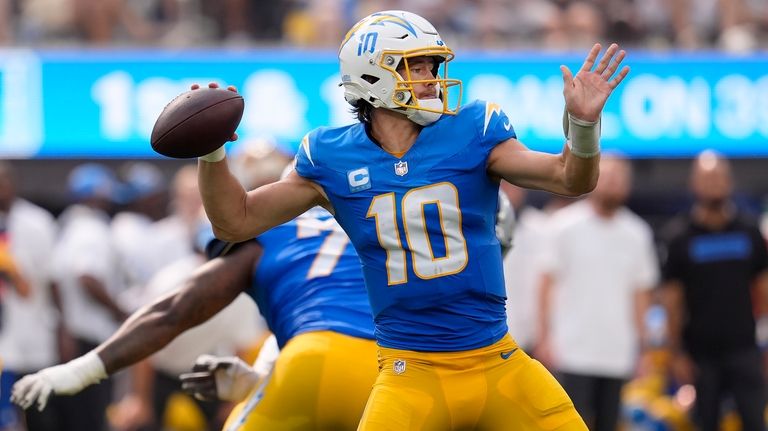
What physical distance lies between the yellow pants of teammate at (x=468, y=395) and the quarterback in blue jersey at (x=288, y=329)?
0.65m

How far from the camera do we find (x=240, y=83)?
1112 centimetres

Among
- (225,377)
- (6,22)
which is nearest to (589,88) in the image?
(225,377)

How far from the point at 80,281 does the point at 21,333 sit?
18.1 inches

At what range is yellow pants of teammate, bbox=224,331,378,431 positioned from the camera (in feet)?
15.8

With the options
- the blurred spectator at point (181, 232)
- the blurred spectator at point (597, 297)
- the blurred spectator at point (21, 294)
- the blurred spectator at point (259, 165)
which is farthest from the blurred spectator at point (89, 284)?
the blurred spectator at point (597, 297)

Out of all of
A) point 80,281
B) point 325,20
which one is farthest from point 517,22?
point 80,281

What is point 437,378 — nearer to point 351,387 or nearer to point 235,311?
point 351,387

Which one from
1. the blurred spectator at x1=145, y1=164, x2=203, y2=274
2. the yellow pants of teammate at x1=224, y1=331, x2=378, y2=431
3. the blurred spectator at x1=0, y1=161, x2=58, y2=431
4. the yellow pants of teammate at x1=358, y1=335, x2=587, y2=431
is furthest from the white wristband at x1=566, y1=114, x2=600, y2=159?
the blurred spectator at x1=145, y1=164, x2=203, y2=274

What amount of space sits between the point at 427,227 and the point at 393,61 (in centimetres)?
53

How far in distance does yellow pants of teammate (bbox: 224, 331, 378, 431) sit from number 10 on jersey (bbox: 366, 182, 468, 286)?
0.73 m

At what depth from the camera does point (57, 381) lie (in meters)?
4.82

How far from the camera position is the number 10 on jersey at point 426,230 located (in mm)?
4164

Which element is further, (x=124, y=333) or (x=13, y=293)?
(x=13, y=293)

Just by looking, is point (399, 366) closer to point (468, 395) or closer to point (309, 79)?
point (468, 395)
